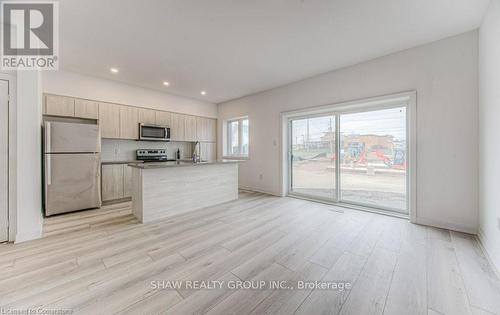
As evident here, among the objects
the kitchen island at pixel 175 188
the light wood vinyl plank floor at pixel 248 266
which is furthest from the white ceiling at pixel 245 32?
the light wood vinyl plank floor at pixel 248 266

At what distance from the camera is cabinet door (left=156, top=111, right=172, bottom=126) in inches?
193

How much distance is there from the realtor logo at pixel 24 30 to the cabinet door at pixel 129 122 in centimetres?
193

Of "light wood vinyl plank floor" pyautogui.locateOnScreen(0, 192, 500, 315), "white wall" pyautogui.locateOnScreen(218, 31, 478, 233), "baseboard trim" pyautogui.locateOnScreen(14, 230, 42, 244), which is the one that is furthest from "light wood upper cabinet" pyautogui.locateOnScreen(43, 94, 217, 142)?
"white wall" pyautogui.locateOnScreen(218, 31, 478, 233)

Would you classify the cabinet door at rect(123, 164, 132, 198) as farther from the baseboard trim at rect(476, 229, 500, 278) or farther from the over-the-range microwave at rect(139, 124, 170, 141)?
the baseboard trim at rect(476, 229, 500, 278)

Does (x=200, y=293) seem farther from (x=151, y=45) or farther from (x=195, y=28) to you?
(x=151, y=45)

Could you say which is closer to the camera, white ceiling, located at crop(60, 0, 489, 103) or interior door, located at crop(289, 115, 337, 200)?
white ceiling, located at crop(60, 0, 489, 103)

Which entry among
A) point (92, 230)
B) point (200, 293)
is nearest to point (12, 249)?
point (92, 230)

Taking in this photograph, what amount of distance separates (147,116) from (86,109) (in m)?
1.16

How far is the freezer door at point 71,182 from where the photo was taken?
3.14 metres

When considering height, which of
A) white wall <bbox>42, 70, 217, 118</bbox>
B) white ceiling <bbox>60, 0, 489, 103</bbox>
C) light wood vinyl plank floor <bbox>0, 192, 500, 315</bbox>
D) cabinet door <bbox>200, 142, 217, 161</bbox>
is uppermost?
white ceiling <bbox>60, 0, 489, 103</bbox>

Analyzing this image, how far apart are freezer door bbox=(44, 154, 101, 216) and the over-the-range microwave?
1166 mm

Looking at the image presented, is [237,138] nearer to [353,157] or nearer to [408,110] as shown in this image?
[353,157]

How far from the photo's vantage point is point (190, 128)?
557cm

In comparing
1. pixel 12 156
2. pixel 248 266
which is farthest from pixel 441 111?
pixel 12 156
